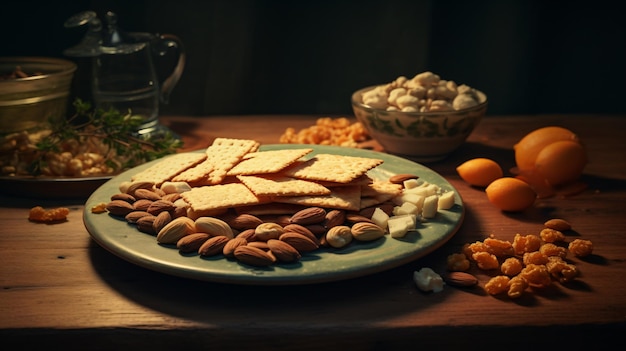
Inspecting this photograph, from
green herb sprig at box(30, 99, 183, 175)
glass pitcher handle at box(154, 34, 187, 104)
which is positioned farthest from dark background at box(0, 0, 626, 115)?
green herb sprig at box(30, 99, 183, 175)

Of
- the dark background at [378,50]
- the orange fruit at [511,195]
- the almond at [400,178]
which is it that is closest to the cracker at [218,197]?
the almond at [400,178]

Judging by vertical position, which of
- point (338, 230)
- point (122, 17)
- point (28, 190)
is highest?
point (122, 17)

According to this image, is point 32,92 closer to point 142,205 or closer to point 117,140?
point 117,140

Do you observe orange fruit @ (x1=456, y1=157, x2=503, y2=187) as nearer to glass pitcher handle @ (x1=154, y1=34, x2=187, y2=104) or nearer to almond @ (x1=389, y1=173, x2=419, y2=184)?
almond @ (x1=389, y1=173, x2=419, y2=184)

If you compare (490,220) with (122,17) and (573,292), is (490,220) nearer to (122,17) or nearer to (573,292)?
(573,292)

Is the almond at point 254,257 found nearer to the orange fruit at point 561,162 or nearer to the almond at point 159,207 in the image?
the almond at point 159,207

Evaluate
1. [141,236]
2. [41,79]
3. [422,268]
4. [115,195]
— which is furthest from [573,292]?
[41,79]
